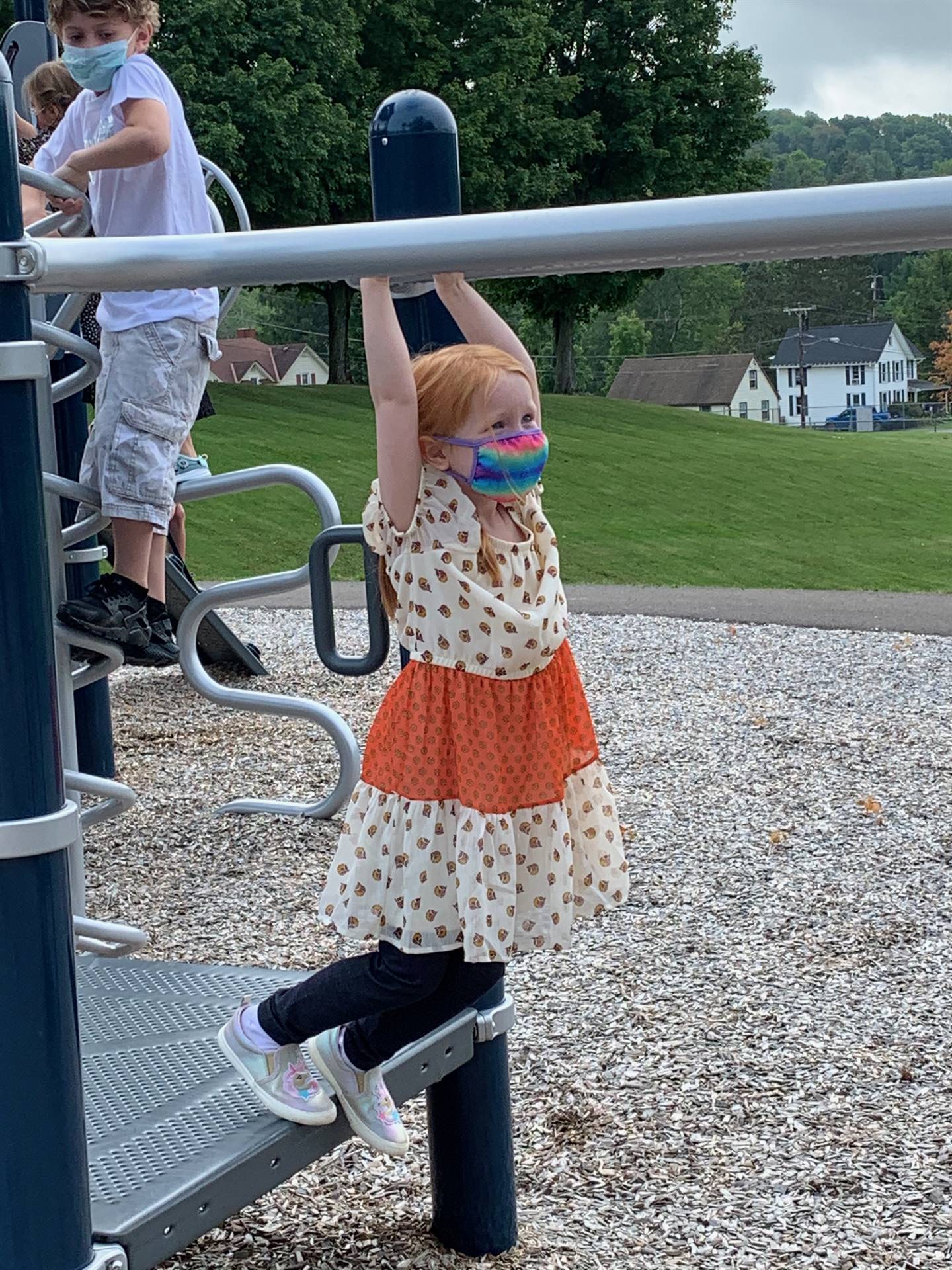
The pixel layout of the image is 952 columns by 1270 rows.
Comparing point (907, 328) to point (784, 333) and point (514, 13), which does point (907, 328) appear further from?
point (514, 13)

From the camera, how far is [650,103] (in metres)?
31.1

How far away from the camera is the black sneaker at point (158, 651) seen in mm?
3309

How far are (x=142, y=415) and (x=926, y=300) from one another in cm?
8833

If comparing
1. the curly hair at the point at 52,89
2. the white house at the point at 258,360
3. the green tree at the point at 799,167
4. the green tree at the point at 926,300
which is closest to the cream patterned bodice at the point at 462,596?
the curly hair at the point at 52,89

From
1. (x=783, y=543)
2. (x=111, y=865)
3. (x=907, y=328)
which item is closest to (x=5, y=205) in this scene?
(x=111, y=865)

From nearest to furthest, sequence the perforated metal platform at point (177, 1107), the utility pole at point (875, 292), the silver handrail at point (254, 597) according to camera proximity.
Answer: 1. the perforated metal platform at point (177, 1107)
2. the silver handrail at point (254, 597)
3. the utility pole at point (875, 292)

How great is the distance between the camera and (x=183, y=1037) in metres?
2.22

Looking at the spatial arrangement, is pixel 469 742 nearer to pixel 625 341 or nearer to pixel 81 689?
pixel 81 689

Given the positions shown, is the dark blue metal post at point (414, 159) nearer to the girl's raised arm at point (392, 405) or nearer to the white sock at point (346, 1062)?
the girl's raised arm at point (392, 405)

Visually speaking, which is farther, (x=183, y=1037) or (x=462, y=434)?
(x=183, y=1037)

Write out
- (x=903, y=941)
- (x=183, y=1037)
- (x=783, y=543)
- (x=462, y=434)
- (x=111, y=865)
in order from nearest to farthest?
1. (x=462, y=434)
2. (x=183, y=1037)
3. (x=903, y=941)
4. (x=111, y=865)
5. (x=783, y=543)

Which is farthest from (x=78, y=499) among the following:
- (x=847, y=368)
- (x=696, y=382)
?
(x=847, y=368)

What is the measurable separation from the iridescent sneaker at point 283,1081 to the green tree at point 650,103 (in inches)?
1166

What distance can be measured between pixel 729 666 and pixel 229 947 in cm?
396
